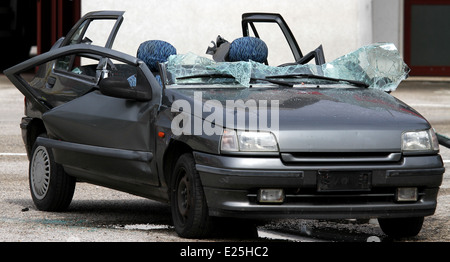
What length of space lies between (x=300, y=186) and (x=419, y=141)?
872 millimetres

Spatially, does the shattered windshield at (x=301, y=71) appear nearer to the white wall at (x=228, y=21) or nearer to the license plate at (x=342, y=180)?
the license plate at (x=342, y=180)

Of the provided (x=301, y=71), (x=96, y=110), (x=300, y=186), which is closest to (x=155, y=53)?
(x=96, y=110)

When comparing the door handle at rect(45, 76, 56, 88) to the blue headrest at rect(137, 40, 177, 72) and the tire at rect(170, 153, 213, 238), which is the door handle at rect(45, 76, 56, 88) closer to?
the blue headrest at rect(137, 40, 177, 72)

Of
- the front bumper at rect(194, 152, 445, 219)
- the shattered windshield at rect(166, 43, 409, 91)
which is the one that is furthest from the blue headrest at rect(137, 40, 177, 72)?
the front bumper at rect(194, 152, 445, 219)

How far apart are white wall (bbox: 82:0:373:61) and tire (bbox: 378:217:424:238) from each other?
57.1 feet

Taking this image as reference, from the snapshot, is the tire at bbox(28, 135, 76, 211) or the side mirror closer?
the side mirror

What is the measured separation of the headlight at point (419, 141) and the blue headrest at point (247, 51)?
1.83 metres

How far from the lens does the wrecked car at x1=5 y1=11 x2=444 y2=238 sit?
22.3ft

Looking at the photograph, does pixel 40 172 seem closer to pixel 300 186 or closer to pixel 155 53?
pixel 155 53

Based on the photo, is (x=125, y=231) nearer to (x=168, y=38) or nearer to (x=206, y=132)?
(x=206, y=132)

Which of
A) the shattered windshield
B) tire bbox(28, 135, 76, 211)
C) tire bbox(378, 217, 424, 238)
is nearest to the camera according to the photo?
tire bbox(378, 217, 424, 238)

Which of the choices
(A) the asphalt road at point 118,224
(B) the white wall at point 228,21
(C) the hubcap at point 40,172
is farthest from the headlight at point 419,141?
(B) the white wall at point 228,21
